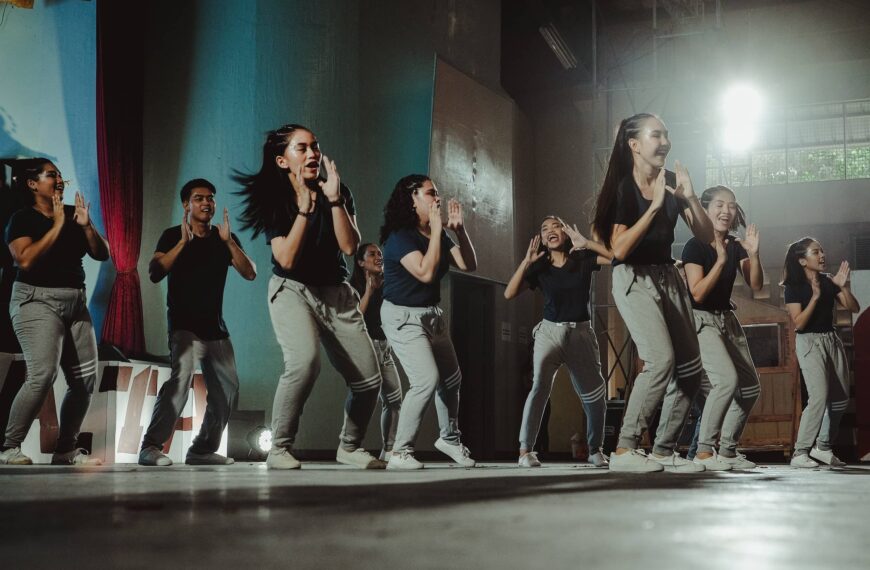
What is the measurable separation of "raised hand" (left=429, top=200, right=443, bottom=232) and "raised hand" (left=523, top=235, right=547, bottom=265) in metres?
0.91

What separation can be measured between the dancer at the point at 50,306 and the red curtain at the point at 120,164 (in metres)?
3.57

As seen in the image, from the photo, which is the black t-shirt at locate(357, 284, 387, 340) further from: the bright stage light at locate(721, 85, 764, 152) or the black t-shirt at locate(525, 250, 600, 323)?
the bright stage light at locate(721, 85, 764, 152)

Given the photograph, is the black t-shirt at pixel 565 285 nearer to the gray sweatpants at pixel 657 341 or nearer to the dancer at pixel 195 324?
the gray sweatpants at pixel 657 341

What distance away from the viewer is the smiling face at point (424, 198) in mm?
5602

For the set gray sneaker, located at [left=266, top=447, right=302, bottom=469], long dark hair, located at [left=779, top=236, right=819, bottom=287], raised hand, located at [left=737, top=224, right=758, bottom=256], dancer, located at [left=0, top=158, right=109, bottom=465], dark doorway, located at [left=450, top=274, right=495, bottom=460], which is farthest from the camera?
dark doorway, located at [left=450, top=274, right=495, bottom=460]

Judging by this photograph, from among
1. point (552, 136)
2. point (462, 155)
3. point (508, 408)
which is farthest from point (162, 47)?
point (552, 136)

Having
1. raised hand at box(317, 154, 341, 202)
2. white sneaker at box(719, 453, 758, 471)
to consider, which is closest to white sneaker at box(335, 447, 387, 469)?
raised hand at box(317, 154, 341, 202)

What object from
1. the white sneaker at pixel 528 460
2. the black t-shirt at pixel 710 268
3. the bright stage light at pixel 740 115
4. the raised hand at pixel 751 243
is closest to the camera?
→ the black t-shirt at pixel 710 268

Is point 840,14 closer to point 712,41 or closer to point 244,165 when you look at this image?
point 712,41

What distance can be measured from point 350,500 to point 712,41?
14739 millimetres

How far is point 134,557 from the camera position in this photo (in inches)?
51.8

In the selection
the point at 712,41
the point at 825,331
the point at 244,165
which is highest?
the point at 712,41

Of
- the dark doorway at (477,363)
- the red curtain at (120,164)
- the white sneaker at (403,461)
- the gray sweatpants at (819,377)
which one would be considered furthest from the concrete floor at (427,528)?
the dark doorway at (477,363)

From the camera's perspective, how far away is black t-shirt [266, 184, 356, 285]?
4746mm
